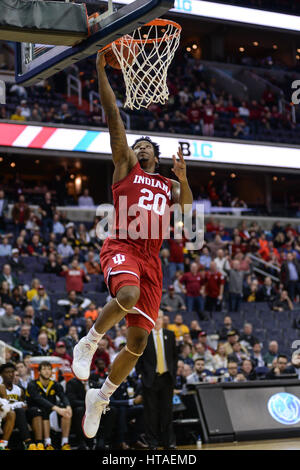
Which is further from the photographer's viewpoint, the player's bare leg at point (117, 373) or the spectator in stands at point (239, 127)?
the spectator in stands at point (239, 127)

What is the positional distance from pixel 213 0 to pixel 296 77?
285 inches

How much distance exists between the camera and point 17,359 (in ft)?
43.8

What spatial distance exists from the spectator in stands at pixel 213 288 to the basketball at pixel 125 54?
1122 centimetres

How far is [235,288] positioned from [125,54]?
→ 1235cm

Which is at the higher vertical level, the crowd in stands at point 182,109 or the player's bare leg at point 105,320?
the crowd in stands at point 182,109

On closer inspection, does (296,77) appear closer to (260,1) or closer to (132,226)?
(260,1)

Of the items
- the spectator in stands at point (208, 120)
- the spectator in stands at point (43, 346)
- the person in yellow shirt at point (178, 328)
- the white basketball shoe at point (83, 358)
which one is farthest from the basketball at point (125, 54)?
the spectator in stands at point (208, 120)

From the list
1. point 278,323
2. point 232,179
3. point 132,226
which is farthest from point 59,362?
point 232,179

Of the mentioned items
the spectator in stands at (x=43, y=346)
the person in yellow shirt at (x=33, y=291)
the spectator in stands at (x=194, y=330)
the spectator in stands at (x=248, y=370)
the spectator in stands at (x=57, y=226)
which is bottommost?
the spectator in stands at (x=248, y=370)

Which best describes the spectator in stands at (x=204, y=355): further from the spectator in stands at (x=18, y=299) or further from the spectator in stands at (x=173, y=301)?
the spectator in stands at (x=18, y=299)

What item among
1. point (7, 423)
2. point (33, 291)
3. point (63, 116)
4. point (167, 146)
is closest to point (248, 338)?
point (33, 291)

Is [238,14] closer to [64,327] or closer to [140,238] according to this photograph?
[64,327]

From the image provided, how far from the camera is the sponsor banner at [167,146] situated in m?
21.0

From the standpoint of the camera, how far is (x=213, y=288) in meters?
18.3
